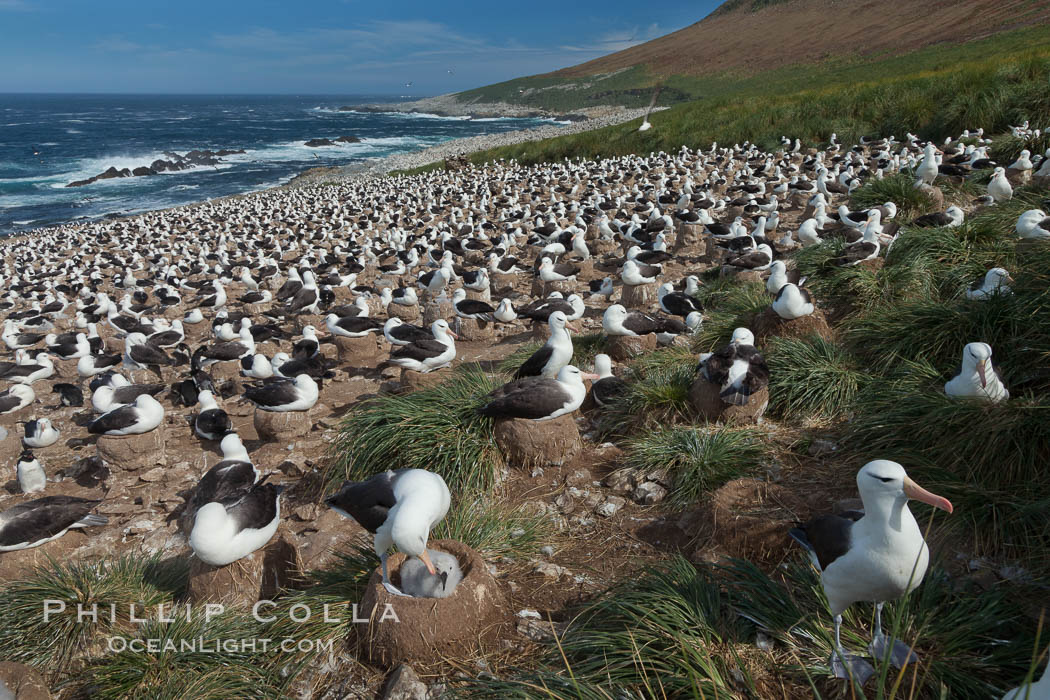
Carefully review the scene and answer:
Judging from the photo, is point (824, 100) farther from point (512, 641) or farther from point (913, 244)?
point (512, 641)

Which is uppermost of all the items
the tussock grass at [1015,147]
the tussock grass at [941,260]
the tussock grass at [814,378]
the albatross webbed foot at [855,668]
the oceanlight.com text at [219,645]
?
the tussock grass at [1015,147]

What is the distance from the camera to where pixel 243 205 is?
3556 centimetres

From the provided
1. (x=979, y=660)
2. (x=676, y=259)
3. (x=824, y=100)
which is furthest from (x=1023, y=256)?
(x=824, y=100)

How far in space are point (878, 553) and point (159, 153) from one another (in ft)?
264

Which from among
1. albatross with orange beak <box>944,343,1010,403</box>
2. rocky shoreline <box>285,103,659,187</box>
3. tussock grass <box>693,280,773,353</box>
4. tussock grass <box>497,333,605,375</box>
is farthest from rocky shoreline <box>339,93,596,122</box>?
albatross with orange beak <box>944,343,1010,403</box>

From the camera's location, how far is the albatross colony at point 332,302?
7133 mm

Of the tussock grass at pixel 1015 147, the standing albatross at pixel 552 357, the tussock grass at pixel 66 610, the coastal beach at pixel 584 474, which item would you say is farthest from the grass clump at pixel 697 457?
the tussock grass at pixel 1015 147

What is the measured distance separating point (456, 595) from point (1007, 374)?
15.6 feet

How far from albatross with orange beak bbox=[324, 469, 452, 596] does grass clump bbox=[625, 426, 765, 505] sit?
6.64ft

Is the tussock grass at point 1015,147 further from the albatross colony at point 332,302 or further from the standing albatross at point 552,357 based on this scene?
the standing albatross at point 552,357

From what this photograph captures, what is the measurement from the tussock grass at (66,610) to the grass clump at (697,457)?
4.24m

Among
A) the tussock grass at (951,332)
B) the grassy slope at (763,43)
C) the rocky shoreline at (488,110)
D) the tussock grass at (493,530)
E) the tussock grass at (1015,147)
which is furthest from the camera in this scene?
the rocky shoreline at (488,110)

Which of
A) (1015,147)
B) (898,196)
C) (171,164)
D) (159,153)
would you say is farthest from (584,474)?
(159,153)

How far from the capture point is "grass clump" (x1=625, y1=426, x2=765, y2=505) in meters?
5.10
